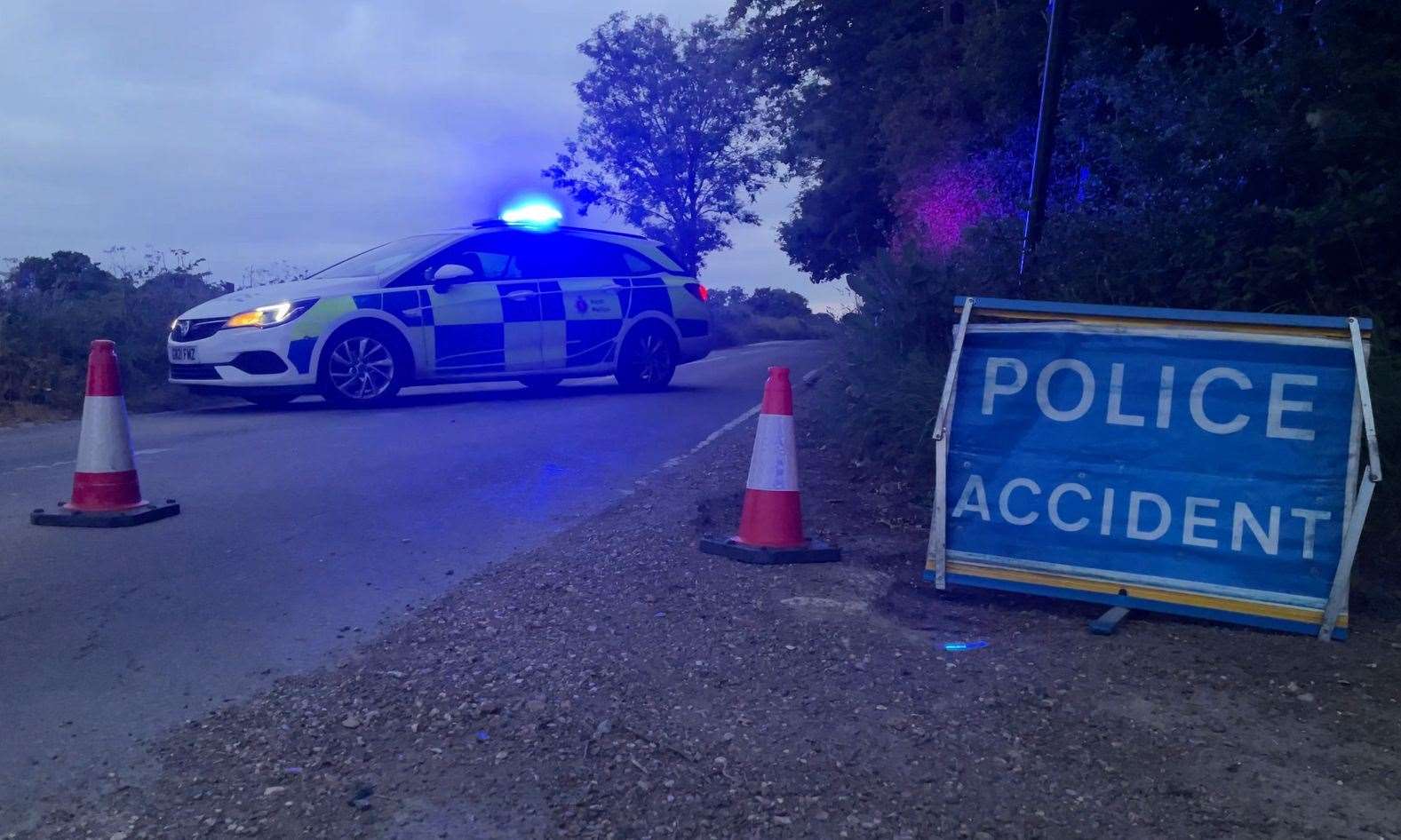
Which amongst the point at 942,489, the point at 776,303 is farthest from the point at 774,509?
the point at 776,303

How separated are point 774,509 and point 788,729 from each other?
2.05 metres

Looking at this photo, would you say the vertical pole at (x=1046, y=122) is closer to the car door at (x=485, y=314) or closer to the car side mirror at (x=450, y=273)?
the car door at (x=485, y=314)

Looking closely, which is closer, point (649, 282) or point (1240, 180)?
point (1240, 180)

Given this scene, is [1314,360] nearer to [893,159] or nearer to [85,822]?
[85,822]

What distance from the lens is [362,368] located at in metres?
11.5

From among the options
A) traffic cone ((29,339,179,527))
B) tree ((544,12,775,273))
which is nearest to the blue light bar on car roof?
traffic cone ((29,339,179,527))

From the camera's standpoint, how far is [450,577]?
5.02m

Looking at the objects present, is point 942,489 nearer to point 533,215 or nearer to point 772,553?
point 772,553

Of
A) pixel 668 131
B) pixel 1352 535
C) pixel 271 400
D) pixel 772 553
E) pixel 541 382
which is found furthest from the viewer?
pixel 668 131

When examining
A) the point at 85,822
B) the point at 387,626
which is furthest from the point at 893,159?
the point at 85,822

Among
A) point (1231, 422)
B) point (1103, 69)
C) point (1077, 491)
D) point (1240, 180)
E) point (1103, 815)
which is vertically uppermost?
point (1103, 69)

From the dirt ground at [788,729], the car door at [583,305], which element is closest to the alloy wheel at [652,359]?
the car door at [583,305]

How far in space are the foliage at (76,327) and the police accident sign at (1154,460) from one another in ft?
31.9

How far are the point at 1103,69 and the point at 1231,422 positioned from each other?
776 cm
